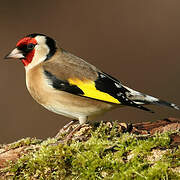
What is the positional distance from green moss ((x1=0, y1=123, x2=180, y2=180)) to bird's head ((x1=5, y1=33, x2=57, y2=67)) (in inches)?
64.6

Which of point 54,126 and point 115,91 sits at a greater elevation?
point 115,91

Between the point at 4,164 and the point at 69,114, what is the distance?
1208 millimetres

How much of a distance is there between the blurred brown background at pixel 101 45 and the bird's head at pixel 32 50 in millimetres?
3224

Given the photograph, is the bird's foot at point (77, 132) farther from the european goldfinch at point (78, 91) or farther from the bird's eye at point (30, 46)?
the bird's eye at point (30, 46)

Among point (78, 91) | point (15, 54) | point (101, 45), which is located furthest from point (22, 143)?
point (101, 45)

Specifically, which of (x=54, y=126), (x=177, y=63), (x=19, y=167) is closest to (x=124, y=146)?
(x=19, y=167)

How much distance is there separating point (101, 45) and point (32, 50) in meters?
4.26

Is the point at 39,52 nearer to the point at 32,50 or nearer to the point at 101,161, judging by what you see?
the point at 32,50

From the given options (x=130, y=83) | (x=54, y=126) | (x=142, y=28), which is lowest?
(x=54, y=126)

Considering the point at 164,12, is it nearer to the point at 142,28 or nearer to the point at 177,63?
the point at 142,28

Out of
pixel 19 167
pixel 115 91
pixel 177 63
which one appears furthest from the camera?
pixel 177 63

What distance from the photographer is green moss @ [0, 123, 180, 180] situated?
2764 mm

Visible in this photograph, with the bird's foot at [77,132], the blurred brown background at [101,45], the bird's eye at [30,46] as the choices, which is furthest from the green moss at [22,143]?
the blurred brown background at [101,45]

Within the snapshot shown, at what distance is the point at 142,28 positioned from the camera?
916cm
